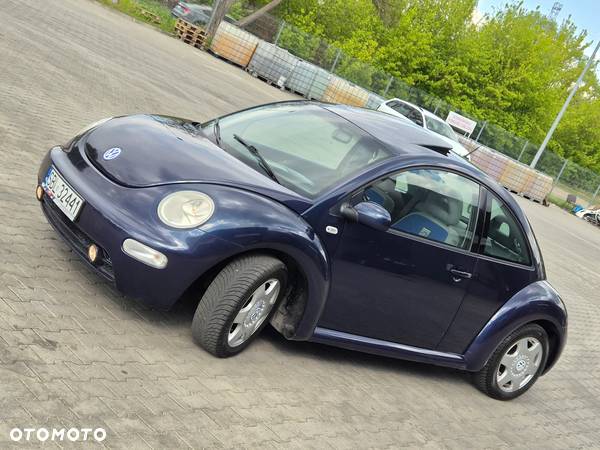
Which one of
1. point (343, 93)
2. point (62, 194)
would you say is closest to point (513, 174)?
point (343, 93)

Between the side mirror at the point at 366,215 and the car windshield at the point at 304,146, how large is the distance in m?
0.21

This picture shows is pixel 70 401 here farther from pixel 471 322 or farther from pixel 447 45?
pixel 447 45

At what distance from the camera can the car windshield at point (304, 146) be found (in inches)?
171

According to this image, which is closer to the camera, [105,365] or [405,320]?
[105,365]

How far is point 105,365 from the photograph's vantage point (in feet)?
11.3

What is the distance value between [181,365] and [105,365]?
46cm

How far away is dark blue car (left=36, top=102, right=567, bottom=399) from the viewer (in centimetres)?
377

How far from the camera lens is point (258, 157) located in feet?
14.6

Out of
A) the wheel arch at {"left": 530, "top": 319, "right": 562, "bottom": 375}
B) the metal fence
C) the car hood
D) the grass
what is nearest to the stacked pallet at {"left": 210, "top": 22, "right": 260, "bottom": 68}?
the metal fence

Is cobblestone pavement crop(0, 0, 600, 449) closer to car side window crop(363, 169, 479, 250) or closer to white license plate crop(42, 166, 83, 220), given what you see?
white license plate crop(42, 166, 83, 220)

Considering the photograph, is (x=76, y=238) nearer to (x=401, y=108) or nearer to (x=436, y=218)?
(x=436, y=218)

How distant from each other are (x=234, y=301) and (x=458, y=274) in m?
1.82

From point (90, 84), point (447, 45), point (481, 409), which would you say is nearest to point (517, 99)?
point (447, 45)

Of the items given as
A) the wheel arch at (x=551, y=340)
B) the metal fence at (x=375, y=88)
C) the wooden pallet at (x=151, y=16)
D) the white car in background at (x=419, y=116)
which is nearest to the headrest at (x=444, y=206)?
the wheel arch at (x=551, y=340)
